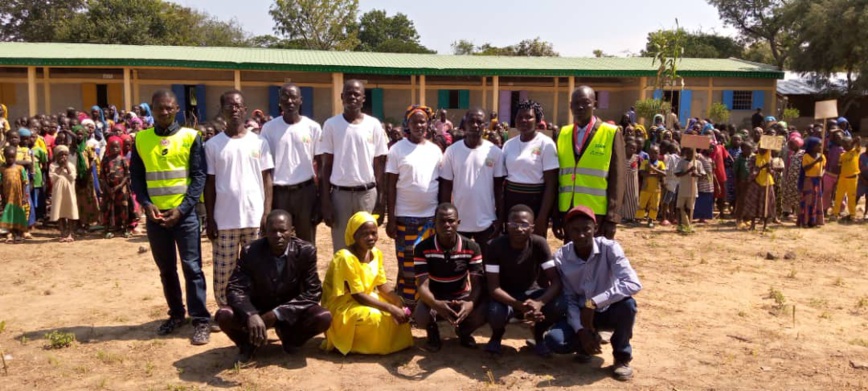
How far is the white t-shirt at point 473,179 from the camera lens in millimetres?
4906

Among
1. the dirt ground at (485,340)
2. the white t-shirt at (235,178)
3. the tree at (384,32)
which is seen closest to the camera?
the dirt ground at (485,340)

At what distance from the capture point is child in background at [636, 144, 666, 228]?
9820 mm

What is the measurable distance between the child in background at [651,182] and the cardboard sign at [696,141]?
737mm

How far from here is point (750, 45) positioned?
42562 millimetres

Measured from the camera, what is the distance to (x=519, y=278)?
4.58m

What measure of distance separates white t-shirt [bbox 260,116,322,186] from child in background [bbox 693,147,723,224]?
21.6 feet

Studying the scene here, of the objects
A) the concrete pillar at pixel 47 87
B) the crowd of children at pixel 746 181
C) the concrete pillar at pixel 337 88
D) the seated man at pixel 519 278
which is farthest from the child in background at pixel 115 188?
the concrete pillar at pixel 47 87

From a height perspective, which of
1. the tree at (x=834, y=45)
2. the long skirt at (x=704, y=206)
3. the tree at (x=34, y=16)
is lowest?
the long skirt at (x=704, y=206)

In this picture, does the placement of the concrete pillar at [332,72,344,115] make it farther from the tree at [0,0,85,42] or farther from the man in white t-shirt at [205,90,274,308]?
the tree at [0,0,85,42]

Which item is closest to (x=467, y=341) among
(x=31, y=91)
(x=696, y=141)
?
(x=696, y=141)

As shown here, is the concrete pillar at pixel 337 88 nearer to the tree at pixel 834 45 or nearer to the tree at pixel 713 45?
the tree at pixel 834 45

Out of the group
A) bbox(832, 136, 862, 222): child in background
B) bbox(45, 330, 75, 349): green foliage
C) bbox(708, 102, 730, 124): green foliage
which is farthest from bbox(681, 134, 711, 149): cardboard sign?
bbox(708, 102, 730, 124): green foliage

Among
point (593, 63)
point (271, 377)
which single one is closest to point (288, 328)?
point (271, 377)

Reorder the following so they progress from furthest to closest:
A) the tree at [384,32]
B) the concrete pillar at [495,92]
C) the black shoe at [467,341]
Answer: the tree at [384,32]
the concrete pillar at [495,92]
the black shoe at [467,341]
